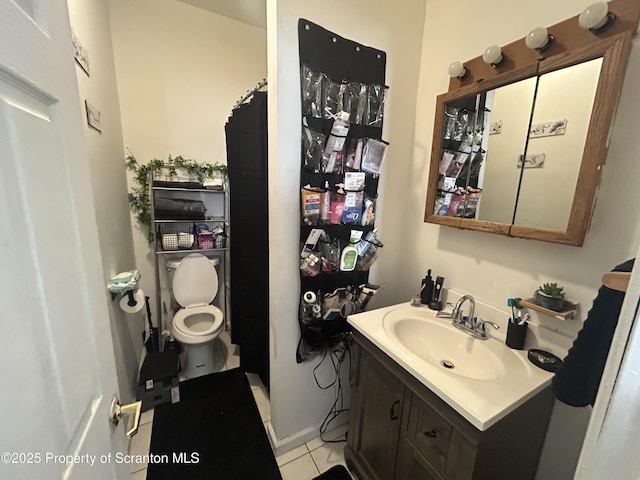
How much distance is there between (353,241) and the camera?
134cm

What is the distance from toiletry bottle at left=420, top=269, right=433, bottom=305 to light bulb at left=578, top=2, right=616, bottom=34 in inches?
41.5

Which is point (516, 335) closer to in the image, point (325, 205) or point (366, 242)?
point (366, 242)

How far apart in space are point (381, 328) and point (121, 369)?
4.96 feet

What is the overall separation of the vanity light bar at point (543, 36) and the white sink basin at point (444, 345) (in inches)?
45.2

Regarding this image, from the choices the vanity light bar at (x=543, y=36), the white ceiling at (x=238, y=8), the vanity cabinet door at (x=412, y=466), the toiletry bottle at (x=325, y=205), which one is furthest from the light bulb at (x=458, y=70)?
the white ceiling at (x=238, y=8)

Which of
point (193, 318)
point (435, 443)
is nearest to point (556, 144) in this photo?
point (435, 443)

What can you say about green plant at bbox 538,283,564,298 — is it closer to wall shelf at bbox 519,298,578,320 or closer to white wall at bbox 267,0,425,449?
wall shelf at bbox 519,298,578,320

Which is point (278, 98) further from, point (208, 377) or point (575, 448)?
point (208, 377)

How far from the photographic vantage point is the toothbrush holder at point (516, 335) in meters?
1.02

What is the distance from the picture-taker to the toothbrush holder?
1.02m

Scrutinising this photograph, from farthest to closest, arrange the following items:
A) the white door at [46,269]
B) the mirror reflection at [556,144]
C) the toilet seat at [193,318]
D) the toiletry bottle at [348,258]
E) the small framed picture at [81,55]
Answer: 1. the toilet seat at [193,318]
2. the toiletry bottle at [348,258]
3. the small framed picture at [81,55]
4. the mirror reflection at [556,144]
5. the white door at [46,269]

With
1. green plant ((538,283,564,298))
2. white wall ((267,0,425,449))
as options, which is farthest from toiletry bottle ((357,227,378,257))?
green plant ((538,283,564,298))

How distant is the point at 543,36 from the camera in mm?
887

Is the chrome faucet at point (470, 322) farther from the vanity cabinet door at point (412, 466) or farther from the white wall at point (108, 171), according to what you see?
the white wall at point (108, 171)
